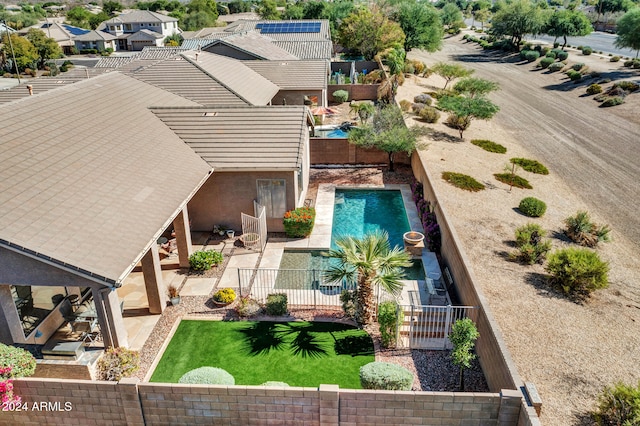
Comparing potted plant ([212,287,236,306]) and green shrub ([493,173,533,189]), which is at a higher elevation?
green shrub ([493,173,533,189])

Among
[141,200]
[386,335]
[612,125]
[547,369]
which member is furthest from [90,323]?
[612,125]

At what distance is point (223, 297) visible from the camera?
1552 centimetres

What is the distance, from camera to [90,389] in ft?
32.1

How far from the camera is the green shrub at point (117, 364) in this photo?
11.5 metres

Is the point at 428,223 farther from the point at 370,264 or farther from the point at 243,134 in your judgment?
the point at 243,134

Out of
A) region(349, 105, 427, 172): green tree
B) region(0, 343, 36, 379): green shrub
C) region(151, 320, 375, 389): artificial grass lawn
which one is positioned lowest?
region(151, 320, 375, 389): artificial grass lawn

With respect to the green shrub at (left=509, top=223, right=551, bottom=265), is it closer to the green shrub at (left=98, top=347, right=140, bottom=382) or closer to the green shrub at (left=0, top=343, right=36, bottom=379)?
the green shrub at (left=98, top=347, right=140, bottom=382)

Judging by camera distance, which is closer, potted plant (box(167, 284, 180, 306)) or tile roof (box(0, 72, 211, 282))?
tile roof (box(0, 72, 211, 282))

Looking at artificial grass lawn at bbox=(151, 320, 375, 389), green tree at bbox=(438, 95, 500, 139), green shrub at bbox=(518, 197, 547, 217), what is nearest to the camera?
artificial grass lawn at bbox=(151, 320, 375, 389)

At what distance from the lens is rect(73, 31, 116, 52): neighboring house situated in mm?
103312

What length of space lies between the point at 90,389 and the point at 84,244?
3.95 meters

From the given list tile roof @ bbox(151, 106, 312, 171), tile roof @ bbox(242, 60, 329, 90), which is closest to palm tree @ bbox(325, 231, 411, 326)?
tile roof @ bbox(151, 106, 312, 171)

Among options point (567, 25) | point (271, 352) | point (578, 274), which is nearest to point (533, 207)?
point (578, 274)

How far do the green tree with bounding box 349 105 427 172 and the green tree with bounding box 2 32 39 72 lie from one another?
79.4 metres
